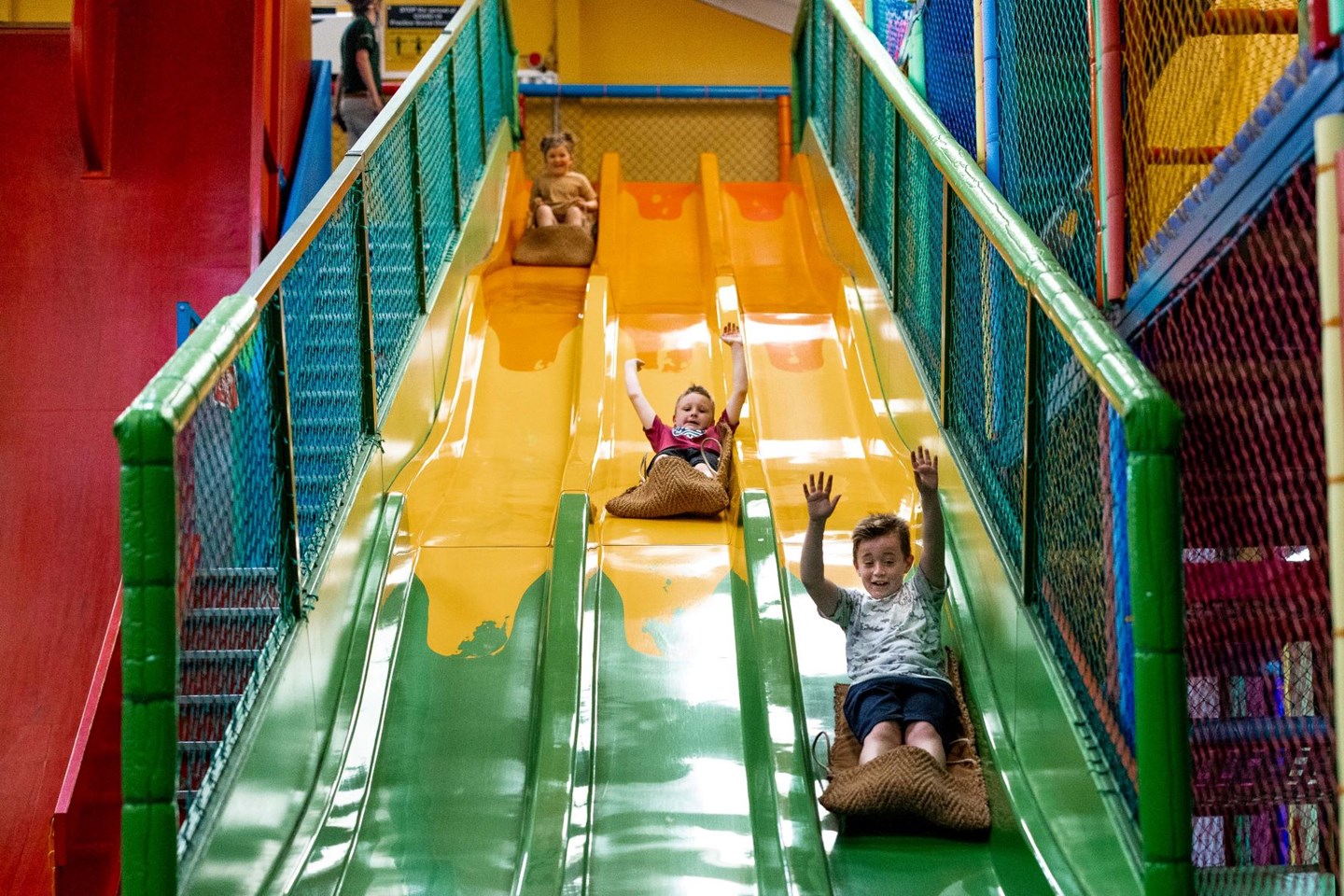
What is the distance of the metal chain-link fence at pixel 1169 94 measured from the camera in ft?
11.3

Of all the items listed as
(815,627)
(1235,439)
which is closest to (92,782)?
(815,627)

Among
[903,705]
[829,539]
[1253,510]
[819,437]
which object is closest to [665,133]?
[819,437]

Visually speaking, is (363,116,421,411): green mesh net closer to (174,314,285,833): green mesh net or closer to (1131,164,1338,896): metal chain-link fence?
(174,314,285,833): green mesh net

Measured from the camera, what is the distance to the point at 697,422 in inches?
215

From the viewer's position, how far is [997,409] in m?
4.09

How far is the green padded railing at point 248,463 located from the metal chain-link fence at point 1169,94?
82.6 inches

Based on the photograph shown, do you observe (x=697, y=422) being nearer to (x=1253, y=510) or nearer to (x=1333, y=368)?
(x=1253, y=510)

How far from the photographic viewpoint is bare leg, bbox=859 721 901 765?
11.7ft

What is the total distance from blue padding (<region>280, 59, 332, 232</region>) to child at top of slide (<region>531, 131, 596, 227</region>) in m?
1.14

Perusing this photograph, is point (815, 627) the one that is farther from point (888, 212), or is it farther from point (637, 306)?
point (637, 306)

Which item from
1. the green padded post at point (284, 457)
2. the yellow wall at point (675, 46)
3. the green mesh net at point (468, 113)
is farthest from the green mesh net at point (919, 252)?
the yellow wall at point (675, 46)

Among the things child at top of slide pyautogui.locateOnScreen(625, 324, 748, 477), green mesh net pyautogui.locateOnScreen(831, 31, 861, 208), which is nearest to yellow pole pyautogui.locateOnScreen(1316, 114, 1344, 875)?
child at top of slide pyautogui.locateOnScreen(625, 324, 748, 477)

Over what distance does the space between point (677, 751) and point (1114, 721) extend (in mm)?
1302

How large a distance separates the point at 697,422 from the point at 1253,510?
8.71 feet
